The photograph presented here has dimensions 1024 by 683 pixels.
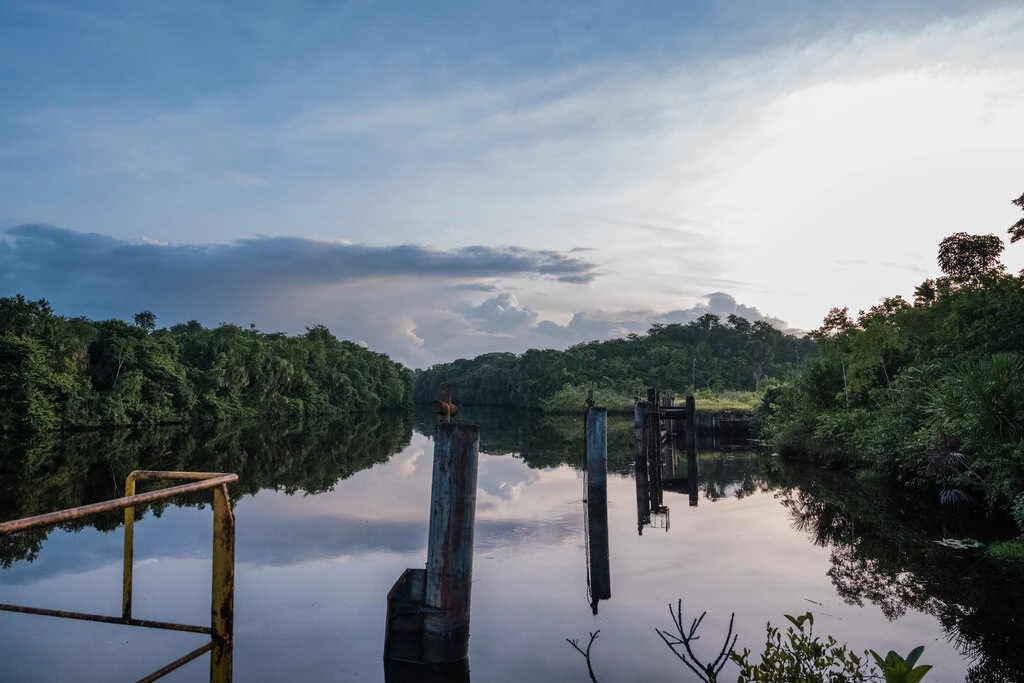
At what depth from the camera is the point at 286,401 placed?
66875 mm

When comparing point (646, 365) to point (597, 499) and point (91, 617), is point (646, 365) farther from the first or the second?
point (91, 617)

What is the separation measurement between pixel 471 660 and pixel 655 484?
1279cm

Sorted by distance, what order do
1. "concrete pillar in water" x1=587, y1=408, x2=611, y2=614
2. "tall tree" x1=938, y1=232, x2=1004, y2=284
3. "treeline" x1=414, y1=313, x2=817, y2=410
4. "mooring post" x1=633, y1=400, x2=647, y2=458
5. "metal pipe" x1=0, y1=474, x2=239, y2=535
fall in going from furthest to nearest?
"treeline" x1=414, y1=313, x2=817, y2=410, "tall tree" x1=938, y1=232, x2=1004, y2=284, "mooring post" x1=633, y1=400, x2=647, y2=458, "concrete pillar in water" x1=587, y1=408, x2=611, y2=614, "metal pipe" x1=0, y1=474, x2=239, y2=535

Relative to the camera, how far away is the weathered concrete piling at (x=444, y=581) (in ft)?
21.1

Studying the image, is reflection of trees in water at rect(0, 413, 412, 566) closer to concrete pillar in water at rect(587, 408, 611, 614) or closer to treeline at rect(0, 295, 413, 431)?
treeline at rect(0, 295, 413, 431)

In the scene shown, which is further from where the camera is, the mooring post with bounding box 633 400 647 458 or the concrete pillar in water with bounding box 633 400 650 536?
the mooring post with bounding box 633 400 647 458

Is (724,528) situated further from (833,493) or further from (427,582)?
(427,582)

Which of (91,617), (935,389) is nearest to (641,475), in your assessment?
(935,389)

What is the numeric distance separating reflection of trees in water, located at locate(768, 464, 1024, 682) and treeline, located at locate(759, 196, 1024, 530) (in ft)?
3.50

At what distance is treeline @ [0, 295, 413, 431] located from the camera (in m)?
34.9

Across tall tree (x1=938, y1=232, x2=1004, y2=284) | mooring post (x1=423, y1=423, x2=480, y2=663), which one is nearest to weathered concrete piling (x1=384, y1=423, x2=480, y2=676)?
mooring post (x1=423, y1=423, x2=480, y2=663)

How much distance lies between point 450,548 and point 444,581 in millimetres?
299

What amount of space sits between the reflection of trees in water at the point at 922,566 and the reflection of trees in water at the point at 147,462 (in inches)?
499

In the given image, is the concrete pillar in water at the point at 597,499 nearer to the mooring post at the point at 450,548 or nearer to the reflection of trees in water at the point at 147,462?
the mooring post at the point at 450,548
